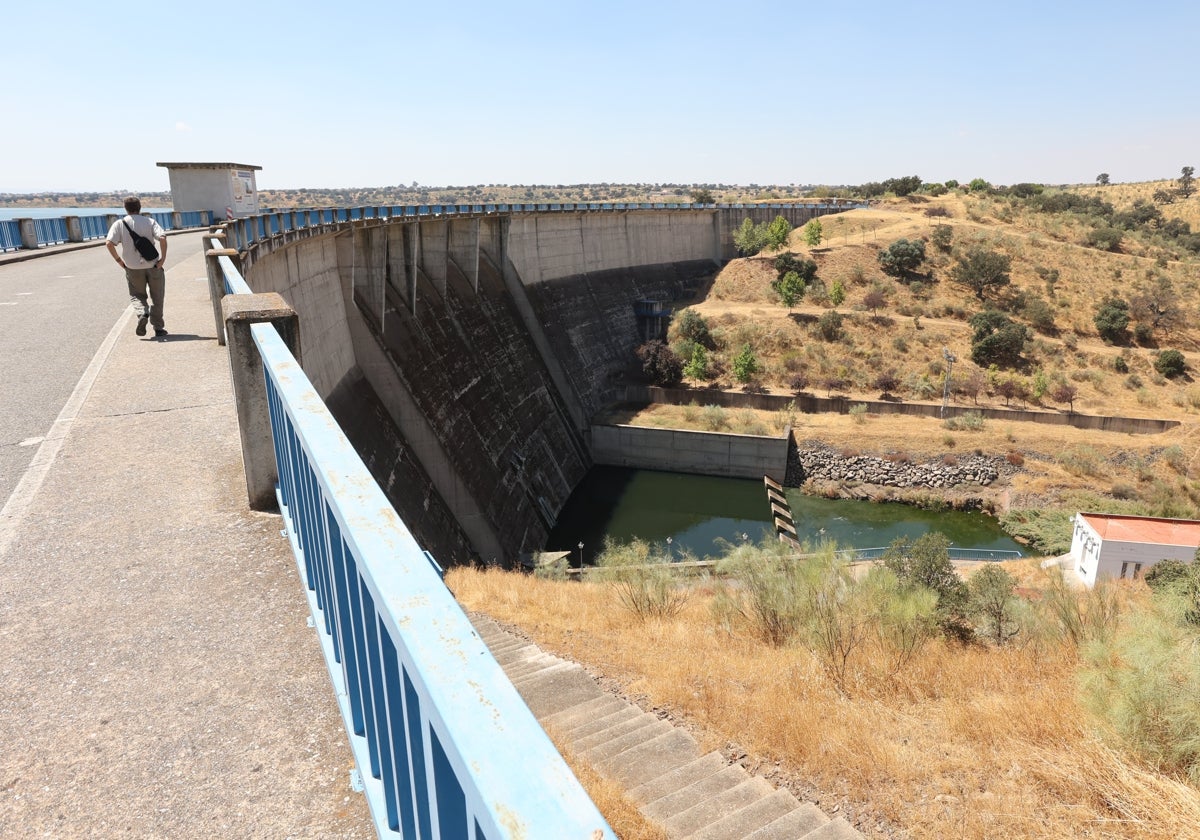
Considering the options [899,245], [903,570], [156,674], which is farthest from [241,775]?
[899,245]

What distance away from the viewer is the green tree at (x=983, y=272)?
4419 cm

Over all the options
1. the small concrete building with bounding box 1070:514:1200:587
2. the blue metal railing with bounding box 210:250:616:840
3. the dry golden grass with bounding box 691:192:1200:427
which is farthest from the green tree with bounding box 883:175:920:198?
the blue metal railing with bounding box 210:250:616:840

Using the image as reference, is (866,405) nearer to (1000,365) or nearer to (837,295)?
(1000,365)

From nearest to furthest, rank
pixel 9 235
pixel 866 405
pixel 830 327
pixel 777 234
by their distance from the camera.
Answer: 1. pixel 9 235
2. pixel 866 405
3. pixel 830 327
4. pixel 777 234

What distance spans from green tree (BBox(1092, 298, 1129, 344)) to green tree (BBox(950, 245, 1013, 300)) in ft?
18.5

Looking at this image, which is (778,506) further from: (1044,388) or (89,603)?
(89,603)

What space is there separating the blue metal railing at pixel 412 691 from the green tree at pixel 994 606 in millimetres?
11583

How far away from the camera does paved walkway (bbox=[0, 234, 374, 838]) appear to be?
2602 mm

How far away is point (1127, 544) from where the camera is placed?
19547 millimetres

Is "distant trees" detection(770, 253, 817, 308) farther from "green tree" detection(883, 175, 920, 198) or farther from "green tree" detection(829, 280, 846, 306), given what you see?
"green tree" detection(883, 175, 920, 198)

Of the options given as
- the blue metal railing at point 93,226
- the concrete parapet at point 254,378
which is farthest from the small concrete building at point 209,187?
the concrete parapet at point 254,378

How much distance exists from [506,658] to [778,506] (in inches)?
831

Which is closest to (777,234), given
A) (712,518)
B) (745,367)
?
(745,367)

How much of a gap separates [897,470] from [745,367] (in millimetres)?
8429
